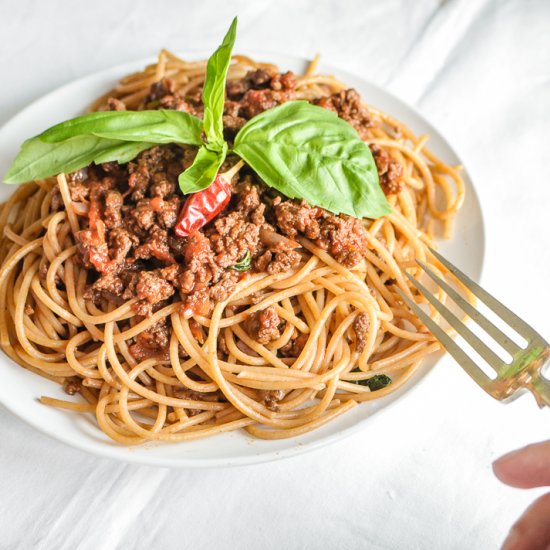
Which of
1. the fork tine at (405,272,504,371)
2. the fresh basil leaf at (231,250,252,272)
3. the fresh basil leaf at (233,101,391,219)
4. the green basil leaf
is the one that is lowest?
the green basil leaf

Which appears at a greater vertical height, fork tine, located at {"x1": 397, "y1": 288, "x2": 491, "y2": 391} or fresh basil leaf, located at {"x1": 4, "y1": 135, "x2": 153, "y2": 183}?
fork tine, located at {"x1": 397, "y1": 288, "x2": 491, "y2": 391}

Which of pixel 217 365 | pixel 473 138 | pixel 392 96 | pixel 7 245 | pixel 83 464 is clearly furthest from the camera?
pixel 473 138

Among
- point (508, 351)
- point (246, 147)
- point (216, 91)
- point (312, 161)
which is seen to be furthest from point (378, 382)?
point (216, 91)

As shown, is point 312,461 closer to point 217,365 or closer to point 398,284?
point 217,365

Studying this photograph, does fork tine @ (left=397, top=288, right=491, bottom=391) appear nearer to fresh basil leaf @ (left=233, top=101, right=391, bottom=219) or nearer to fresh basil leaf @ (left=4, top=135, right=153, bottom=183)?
fresh basil leaf @ (left=233, top=101, right=391, bottom=219)

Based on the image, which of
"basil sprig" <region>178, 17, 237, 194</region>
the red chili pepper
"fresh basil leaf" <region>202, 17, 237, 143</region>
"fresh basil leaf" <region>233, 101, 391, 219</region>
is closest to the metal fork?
"fresh basil leaf" <region>233, 101, 391, 219</region>

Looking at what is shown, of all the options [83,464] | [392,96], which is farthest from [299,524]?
[392,96]

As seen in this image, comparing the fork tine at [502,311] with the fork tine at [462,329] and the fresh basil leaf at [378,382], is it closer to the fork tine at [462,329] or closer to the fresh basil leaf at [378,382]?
the fork tine at [462,329]

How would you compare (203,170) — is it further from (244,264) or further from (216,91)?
(244,264)
